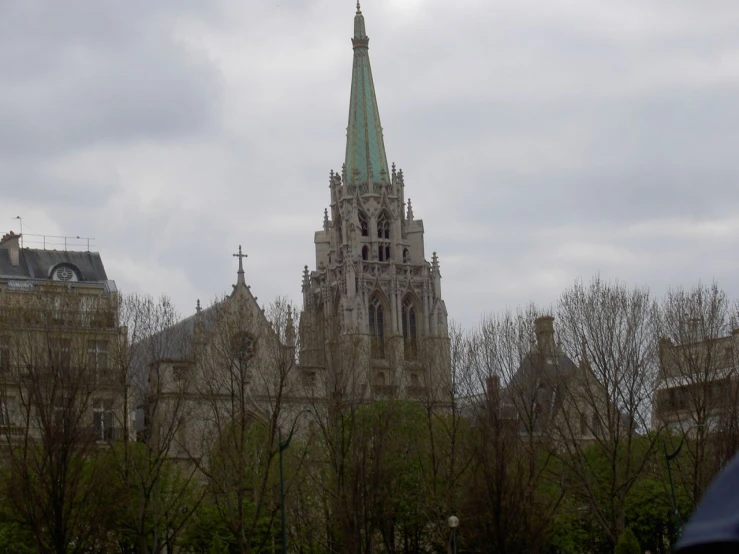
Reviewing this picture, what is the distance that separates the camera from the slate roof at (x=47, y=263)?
234 feet

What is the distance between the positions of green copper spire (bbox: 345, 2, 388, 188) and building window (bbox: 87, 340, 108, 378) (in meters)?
69.6

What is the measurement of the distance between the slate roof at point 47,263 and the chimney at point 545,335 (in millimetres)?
26048

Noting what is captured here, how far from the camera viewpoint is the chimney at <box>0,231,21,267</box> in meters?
71.8

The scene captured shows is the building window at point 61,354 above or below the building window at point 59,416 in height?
above

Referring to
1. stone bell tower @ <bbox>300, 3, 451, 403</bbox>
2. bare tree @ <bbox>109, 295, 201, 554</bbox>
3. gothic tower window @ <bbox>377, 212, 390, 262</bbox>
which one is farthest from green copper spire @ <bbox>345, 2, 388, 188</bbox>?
bare tree @ <bbox>109, 295, 201, 554</bbox>

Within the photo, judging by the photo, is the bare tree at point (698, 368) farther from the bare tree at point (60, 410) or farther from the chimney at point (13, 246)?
the chimney at point (13, 246)

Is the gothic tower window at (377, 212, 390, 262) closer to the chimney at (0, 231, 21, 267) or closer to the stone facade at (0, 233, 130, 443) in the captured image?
the chimney at (0, 231, 21, 267)

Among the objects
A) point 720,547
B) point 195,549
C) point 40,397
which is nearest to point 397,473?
point 195,549

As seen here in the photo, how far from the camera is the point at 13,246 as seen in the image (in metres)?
72.1

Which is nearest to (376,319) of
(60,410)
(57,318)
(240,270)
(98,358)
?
(240,270)

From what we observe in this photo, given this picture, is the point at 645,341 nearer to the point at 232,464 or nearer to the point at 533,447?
the point at 533,447

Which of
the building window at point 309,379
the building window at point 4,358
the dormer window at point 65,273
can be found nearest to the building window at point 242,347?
the building window at point 309,379

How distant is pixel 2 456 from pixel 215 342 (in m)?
11.2

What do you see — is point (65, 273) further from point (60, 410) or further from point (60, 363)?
point (60, 410)
